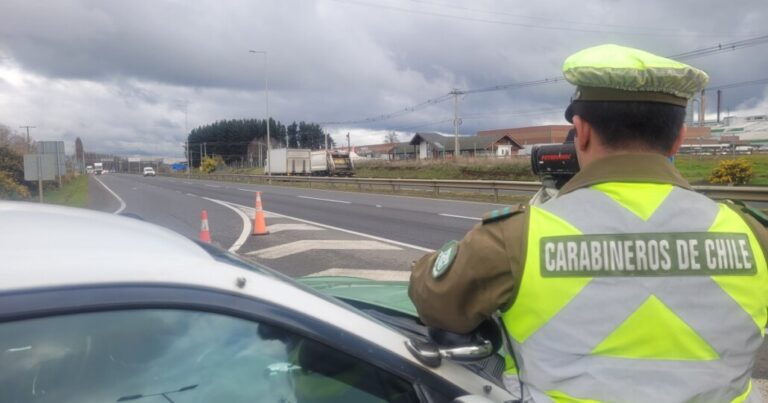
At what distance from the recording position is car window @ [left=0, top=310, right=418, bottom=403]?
122cm

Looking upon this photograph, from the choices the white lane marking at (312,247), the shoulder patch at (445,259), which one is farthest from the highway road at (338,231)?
the shoulder patch at (445,259)

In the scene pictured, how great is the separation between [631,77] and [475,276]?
0.62 m

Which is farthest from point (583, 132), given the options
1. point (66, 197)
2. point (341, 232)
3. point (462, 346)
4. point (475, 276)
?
point (66, 197)

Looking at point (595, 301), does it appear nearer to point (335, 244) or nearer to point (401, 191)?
point (335, 244)

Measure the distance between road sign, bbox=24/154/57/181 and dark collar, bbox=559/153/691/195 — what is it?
1600cm

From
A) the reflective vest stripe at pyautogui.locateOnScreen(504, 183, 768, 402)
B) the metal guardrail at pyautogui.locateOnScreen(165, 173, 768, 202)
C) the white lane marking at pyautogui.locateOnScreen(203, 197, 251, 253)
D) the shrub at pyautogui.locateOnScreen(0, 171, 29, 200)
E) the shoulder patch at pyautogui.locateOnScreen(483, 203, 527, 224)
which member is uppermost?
the shoulder patch at pyautogui.locateOnScreen(483, 203, 527, 224)

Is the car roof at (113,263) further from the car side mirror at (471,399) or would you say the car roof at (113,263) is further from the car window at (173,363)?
the car side mirror at (471,399)

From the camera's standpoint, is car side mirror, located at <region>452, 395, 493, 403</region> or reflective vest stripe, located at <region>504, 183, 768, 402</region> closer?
reflective vest stripe, located at <region>504, 183, 768, 402</region>

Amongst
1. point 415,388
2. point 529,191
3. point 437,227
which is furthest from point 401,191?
point 415,388

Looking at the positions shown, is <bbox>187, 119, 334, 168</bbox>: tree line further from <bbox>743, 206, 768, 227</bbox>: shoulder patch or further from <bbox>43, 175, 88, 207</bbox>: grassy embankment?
<bbox>743, 206, 768, 227</bbox>: shoulder patch

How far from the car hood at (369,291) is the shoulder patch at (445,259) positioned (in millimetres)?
725

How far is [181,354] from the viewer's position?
1426 millimetres

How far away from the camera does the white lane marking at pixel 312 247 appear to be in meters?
9.53

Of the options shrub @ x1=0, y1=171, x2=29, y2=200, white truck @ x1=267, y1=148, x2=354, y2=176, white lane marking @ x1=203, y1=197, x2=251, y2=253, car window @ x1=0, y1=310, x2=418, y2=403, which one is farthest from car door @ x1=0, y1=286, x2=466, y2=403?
Result: white truck @ x1=267, y1=148, x2=354, y2=176
